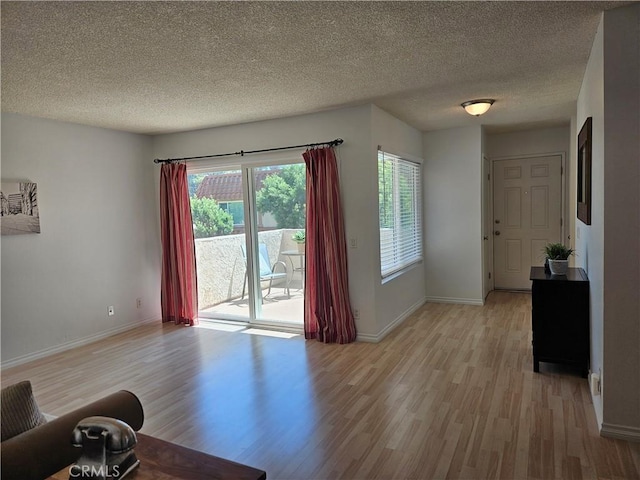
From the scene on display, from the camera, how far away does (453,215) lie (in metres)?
6.01

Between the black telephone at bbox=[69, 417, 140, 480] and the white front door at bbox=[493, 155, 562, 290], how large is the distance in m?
6.37

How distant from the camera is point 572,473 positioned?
7.32ft

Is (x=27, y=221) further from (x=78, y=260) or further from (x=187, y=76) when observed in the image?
(x=187, y=76)

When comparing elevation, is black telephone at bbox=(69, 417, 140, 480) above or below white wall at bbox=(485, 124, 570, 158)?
below

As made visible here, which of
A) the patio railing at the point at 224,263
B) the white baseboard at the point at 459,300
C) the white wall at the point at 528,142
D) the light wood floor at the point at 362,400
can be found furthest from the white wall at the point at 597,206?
the white wall at the point at 528,142

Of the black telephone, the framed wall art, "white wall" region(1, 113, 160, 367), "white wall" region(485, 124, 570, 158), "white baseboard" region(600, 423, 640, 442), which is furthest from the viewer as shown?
"white wall" region(485, 124, 570, 158)

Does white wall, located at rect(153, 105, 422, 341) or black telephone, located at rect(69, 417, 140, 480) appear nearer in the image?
black telephone, located at rect(69, 417, 140, 480)

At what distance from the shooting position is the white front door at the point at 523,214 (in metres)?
6.39

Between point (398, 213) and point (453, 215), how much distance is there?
1.12 metres

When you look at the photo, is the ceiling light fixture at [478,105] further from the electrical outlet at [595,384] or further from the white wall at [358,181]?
the electrical outlet at [595,384]

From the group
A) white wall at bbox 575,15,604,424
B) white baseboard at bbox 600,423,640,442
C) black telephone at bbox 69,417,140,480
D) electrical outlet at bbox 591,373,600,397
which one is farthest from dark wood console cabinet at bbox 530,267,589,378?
black telephone at bbox 69,417,140,480

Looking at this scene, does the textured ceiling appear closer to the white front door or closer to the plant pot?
the plant pot

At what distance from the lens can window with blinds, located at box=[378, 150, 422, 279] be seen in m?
4.84

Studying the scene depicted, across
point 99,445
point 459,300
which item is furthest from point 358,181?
point 99,445
